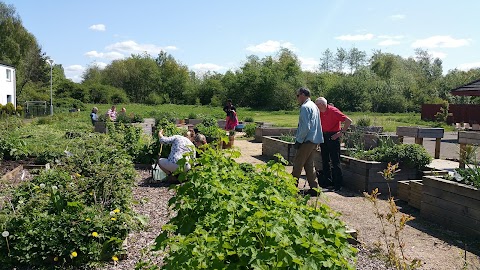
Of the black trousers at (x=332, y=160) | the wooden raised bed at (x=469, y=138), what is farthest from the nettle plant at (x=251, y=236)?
the wooden raised bed at (x=469, y=138)

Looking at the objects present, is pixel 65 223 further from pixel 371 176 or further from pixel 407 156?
pixel 407 156

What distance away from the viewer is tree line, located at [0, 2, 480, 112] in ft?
150

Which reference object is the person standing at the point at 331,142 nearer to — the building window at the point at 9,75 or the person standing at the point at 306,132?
the person standing at the point at 306,132

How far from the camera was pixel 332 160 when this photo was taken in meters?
8.52

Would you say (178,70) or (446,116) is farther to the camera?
(178,70)

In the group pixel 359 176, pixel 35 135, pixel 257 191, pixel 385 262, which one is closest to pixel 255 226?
pixel 257 191

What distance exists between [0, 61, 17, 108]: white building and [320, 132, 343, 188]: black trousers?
133 feet

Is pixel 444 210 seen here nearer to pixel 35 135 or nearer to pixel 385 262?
pixel 385 262

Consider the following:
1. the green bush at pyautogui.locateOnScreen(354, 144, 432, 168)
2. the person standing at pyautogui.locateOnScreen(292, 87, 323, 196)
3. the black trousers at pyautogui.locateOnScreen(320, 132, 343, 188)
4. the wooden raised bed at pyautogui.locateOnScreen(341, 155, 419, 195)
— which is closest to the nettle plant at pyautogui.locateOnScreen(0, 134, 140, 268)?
the person standing at pyautogui.locateOnScreen(292, 87, 323, 196)

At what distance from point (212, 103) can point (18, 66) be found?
87.1 ft

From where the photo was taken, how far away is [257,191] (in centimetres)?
345

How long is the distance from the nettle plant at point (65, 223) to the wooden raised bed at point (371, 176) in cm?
433

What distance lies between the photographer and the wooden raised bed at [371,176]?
8094 millimetres

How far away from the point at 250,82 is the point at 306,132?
44.6 m
